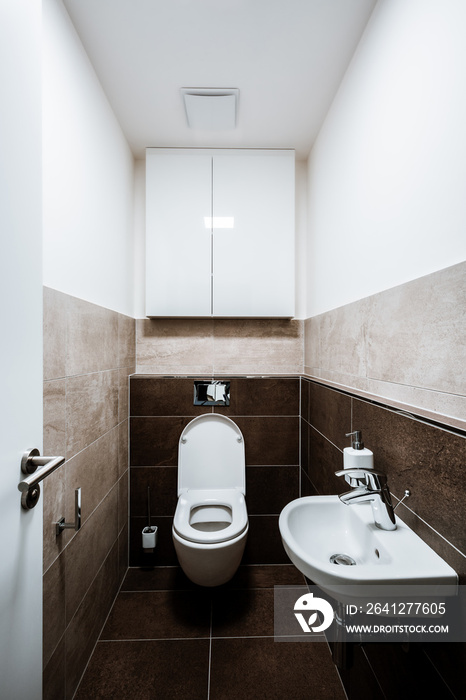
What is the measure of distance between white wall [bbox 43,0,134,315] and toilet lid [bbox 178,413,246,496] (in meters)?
0.82

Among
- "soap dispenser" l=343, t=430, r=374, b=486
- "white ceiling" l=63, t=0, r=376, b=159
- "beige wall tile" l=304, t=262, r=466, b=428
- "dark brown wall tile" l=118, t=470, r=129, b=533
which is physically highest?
"white ceiling" l=63, t=0, r=376, b=159

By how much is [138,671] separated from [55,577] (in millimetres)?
631

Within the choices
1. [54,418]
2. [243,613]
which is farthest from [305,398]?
[54,418]

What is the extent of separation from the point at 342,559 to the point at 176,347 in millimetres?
1413

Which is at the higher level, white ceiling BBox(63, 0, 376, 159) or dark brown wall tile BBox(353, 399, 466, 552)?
white ceiling BBox(63, 0, 376, 159)

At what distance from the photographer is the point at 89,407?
1373mm

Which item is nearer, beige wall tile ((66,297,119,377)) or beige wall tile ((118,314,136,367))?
beige wall tile ((66,297,119,377))

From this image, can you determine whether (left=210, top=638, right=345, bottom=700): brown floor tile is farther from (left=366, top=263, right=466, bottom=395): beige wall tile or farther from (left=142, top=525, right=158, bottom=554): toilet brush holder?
(left=366, top=263, right=466, bottom=395): beige wall tile

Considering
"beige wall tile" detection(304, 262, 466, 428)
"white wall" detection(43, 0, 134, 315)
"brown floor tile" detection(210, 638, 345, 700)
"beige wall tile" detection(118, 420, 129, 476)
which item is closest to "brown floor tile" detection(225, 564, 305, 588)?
"brown floor tile" detection(210, 638, 345, 700)

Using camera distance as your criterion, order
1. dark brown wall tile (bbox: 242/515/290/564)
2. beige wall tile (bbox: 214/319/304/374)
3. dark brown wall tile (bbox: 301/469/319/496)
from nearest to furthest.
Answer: dark brown wall tile (bbox: 301/469/319/496), dark brown wall tile (bbox: 242/515/290/564), beige wall tile (bbox: 214/319/304/374)

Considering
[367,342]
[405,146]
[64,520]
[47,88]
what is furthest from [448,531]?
[47,88]

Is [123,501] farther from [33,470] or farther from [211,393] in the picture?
[33,470]

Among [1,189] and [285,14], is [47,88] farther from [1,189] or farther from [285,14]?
[285,14]

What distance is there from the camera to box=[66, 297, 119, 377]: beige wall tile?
1208 millimetres
